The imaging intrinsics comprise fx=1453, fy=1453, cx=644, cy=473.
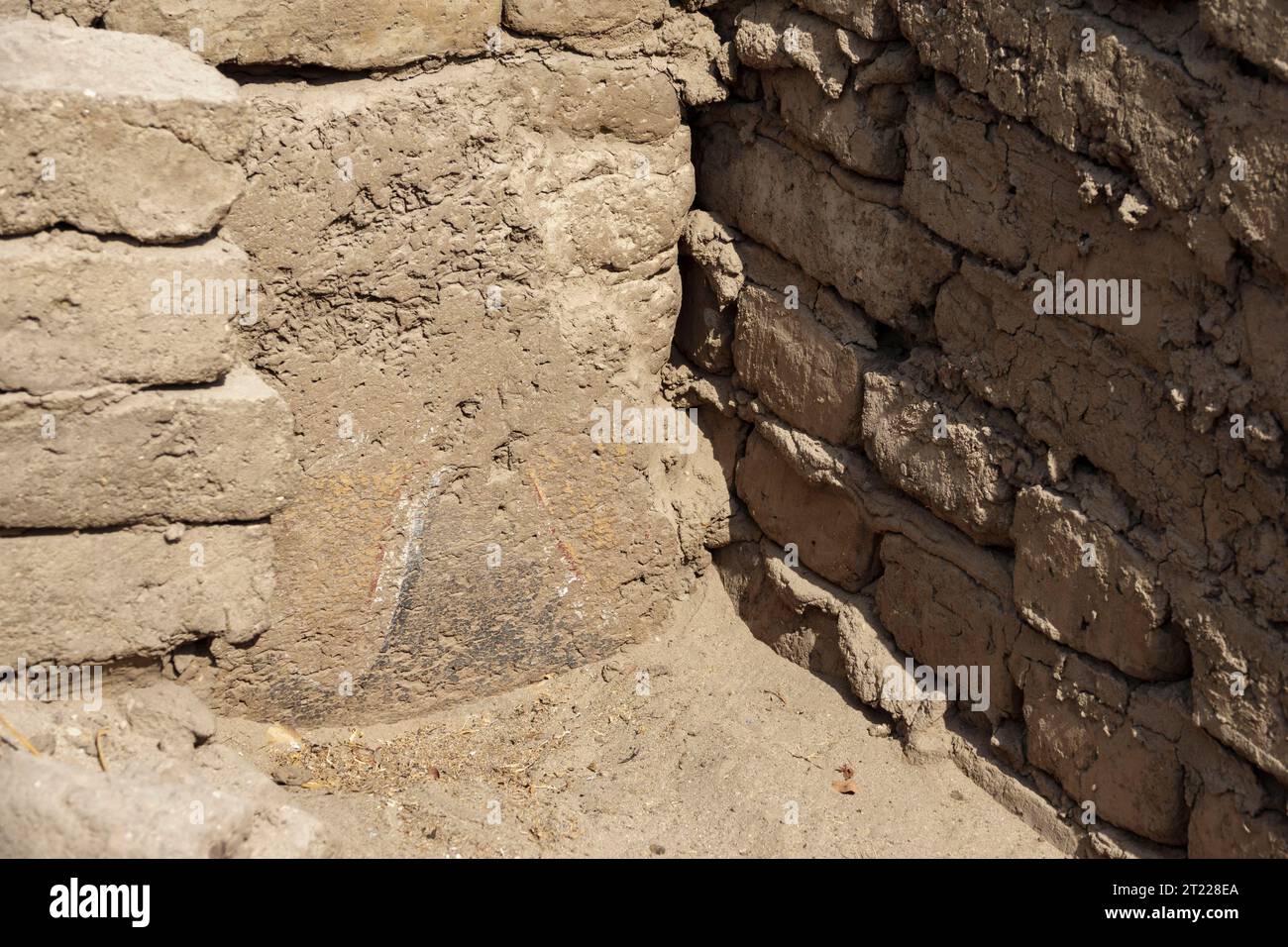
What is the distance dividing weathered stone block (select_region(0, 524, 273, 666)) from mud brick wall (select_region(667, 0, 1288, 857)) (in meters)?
1.54

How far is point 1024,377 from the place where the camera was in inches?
144

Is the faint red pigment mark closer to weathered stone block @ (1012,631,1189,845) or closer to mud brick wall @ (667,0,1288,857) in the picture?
mud brick wall @ (667,0,1288,857)

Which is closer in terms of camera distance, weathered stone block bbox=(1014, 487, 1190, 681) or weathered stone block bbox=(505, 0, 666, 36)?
weathered stone block bbox=(1014, 487, 1190, 681)

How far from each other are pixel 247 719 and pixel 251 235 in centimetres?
139

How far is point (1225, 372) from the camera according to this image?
3.17m

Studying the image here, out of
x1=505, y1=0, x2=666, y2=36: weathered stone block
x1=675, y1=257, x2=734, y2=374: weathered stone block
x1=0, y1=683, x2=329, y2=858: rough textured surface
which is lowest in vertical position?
x1=0, y1=683, x2=329, y2=858: rough textured surface

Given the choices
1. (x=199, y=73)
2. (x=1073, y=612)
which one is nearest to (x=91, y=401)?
(x=199, y=73)

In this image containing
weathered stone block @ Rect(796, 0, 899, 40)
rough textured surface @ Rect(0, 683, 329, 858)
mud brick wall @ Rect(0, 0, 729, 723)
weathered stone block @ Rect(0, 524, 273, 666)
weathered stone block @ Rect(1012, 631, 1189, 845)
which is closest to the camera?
rough textured surface @ Rect(0, 683, 329, 858)

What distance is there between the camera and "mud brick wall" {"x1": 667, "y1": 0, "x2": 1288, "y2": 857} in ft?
10.3

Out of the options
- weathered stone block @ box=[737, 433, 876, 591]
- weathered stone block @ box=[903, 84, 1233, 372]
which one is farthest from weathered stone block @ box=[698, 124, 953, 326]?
weathered stone block @ box=[737, 433, 876, 591]

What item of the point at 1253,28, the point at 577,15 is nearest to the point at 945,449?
the point at 1253,28

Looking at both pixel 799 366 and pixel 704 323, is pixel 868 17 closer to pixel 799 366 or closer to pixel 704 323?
pixel 799 366

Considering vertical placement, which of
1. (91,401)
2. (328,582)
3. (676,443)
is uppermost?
(91,401)

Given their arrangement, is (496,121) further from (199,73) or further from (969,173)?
(969,173)
